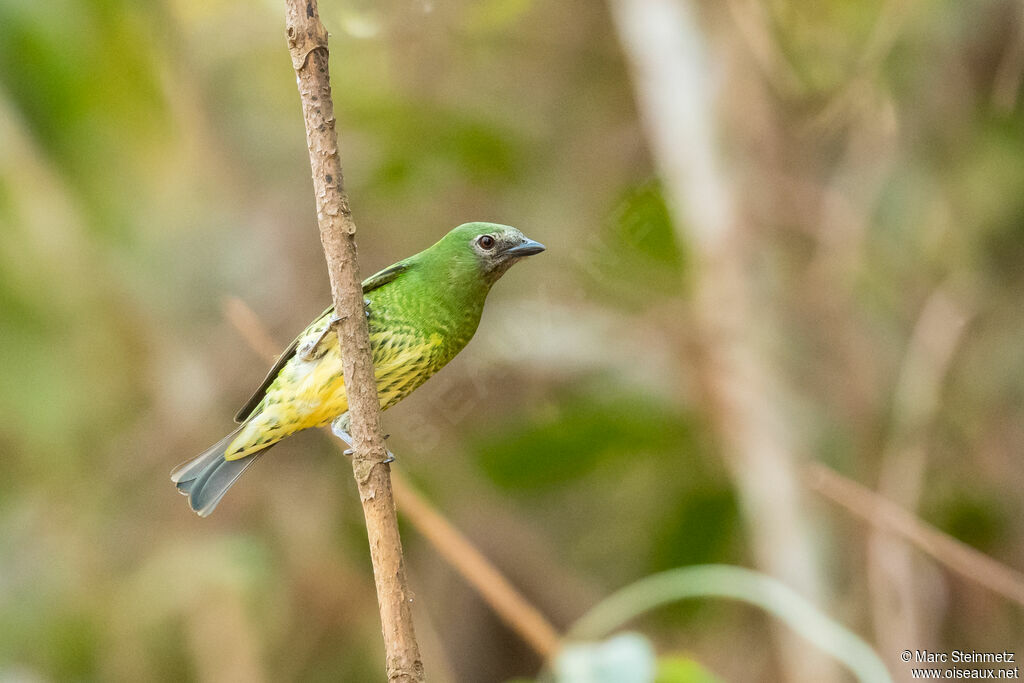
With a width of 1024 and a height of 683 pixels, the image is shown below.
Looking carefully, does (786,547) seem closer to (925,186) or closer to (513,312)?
(513,312)

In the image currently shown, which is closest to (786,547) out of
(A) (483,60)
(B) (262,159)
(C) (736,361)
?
(C) (736,361)

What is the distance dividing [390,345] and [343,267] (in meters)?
0.74

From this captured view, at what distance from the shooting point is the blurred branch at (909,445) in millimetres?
3740

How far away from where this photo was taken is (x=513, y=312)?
480 cm

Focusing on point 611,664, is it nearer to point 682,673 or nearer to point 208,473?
point 682,673

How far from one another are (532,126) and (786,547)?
8.83 feet

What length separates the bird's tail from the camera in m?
2.71

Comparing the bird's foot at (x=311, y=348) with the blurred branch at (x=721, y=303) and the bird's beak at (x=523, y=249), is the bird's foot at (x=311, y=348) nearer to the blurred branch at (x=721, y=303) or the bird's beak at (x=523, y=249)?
the bird's beak at (x=523, y=249)

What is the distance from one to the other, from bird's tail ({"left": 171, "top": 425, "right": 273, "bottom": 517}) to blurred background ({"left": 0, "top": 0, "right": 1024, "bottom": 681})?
1.45 metres

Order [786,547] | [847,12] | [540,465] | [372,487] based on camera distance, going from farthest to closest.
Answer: [847,12] < [540,465] < [786,547] < [372,487]

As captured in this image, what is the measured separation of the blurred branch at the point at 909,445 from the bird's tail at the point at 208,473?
2.29 metres

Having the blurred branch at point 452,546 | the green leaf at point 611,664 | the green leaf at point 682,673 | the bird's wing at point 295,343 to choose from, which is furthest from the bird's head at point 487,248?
the green leaf at point 682,673

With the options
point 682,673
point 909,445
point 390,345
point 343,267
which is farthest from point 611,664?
point 909,445

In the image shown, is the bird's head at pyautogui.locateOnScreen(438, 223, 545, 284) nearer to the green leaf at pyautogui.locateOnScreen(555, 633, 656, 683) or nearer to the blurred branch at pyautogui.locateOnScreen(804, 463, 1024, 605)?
the green leaf at pyautogui.locateOnScreen(555, 633, 656, 683)
